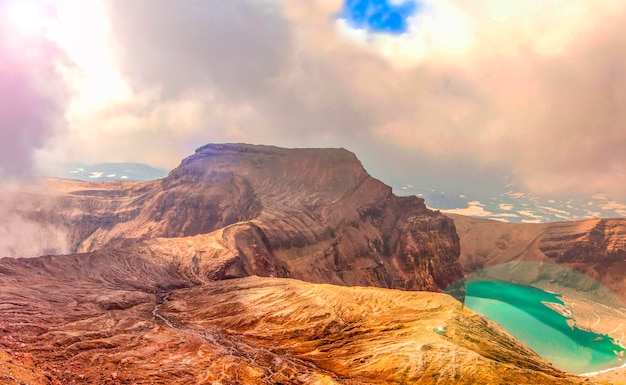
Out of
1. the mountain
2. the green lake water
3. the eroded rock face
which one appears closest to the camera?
the mountain

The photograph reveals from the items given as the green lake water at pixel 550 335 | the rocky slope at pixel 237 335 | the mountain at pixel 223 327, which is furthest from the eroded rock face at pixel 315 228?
the rocky slope at pixel 237 335

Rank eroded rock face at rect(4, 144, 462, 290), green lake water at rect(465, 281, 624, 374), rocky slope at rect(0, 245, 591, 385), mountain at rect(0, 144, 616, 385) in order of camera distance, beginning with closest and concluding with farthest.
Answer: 1. rocky slope at rect(0, 245, 591, 385)
2. mountain at rect(0, 144, 616, 385)
3. green lake water at rect(465, 281, 624, 374)
4. eroded rock face at rect(4, 144, 462, 290)

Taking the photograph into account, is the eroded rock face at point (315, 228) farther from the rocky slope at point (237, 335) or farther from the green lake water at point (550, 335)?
the rocky slope at point (237, 335)

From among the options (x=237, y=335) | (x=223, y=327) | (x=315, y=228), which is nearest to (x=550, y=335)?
(x=315, y=228)

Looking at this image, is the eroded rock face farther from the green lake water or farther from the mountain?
the green lake water

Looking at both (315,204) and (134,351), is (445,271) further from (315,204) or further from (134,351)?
(134,351)

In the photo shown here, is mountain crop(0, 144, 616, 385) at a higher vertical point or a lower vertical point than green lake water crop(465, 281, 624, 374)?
higher

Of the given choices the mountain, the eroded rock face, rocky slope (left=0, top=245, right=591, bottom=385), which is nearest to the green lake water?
the eroded rock face

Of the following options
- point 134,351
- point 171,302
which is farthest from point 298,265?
point 134,351

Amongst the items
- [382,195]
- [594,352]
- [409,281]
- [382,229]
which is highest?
[382,195]
